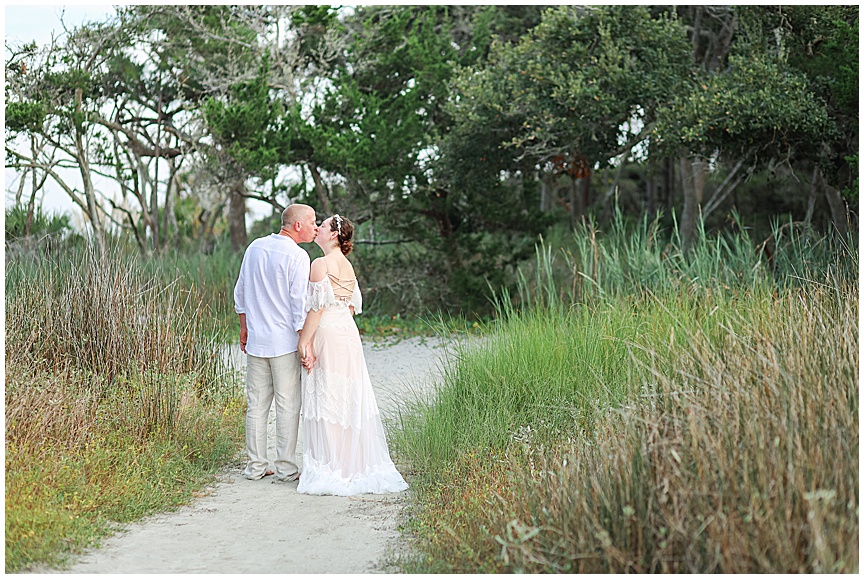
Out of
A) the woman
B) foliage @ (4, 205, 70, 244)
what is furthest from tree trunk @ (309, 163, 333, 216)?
the woman

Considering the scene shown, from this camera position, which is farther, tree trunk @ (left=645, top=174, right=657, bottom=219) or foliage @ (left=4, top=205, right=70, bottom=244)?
tree trunk @ (left=645, top=174, right=657, bottom=219)

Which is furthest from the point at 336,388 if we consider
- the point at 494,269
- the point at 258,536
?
the point at 494,269

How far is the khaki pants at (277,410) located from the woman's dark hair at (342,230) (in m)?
0.66

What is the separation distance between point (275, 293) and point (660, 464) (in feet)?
8.13

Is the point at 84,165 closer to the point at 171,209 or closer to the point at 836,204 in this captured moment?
the point at 171,209

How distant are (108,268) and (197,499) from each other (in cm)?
192

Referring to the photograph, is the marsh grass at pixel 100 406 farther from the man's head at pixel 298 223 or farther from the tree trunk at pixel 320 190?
the tree trunk at pixel 320 190

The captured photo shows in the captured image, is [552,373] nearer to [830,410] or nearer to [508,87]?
[830,410]

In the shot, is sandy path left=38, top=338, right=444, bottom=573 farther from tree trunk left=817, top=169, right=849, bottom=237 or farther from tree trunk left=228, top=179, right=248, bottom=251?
tree trunk left=228, top=179, right=248, bottom=251

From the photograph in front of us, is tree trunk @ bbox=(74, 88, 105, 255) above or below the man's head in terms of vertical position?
above

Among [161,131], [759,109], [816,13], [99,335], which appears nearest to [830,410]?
[99,335]

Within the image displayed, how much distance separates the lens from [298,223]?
4977mm

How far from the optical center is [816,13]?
10422mm

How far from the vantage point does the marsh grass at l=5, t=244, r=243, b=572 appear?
3936 millimetres
